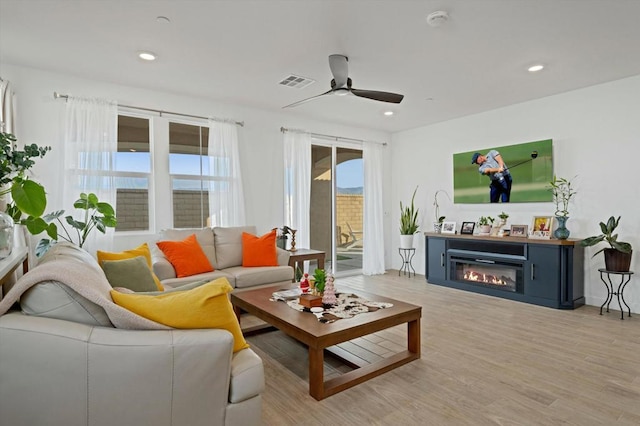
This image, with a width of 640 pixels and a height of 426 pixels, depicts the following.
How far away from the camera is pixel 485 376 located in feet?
8.50

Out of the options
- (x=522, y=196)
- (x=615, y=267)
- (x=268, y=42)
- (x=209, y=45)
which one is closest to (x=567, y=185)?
(x=522, y=196)

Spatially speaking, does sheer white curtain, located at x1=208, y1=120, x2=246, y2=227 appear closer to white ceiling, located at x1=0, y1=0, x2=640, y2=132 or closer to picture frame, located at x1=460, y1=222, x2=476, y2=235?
white ceiling, located at x1=0, y1=0, x2=640, y2=132

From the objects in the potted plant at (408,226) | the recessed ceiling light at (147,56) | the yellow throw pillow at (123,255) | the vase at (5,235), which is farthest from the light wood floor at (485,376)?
the recessed ceiling light at (147,56)

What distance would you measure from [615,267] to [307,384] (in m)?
3.67

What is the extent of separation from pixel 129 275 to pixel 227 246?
1914mm

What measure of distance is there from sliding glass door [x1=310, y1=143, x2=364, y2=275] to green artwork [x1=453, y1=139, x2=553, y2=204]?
1770mm

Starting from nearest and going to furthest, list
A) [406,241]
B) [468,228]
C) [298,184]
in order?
1. [468,228]
2. [298,184]
3. [406,241]

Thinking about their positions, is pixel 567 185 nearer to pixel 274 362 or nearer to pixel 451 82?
pixel 451 82

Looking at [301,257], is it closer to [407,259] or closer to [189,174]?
[189,174]

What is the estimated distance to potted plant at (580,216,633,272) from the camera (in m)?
3.87

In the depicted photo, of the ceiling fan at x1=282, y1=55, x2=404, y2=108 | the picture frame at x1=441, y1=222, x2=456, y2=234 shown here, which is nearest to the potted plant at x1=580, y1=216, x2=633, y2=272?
the picture frame at x1=441, y1=222, x2=456, y2=234

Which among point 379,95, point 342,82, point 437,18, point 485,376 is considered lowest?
point 485,376

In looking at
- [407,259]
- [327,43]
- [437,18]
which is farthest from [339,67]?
[407,259]

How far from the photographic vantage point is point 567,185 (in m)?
4.66
